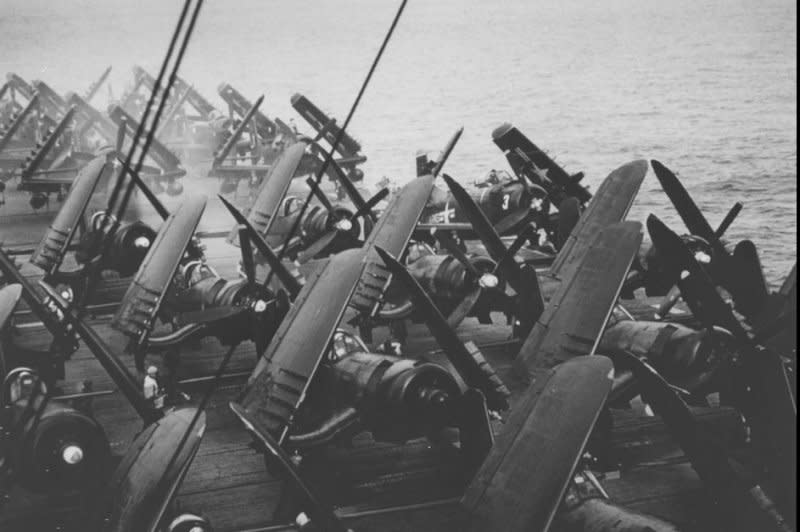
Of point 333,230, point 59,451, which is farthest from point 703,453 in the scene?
point 333,230

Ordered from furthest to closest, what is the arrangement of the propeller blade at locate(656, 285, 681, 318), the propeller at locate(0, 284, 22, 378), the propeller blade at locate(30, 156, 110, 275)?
1. the propeller blade at locate(30, 156, 110, 275)
2. the propeller blade at locate(656, 285, 681, 318)
3. the propeller at locate(0, 284, 22, 378)

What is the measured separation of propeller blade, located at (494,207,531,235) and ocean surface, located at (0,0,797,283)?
4.96 metres

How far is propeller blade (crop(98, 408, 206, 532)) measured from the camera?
26.4 ft

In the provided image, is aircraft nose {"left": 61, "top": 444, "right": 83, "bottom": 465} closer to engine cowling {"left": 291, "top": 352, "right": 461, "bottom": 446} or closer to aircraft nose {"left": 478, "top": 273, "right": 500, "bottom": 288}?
engine cowling {"left": 291, "top": 352, "right": 461, "bottom": 446}

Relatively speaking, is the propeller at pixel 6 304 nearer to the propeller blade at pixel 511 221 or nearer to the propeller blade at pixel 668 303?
the propeller blade at pixel 668 303

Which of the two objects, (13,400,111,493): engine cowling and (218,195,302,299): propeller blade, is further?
(218,195,302,299): propeller blade

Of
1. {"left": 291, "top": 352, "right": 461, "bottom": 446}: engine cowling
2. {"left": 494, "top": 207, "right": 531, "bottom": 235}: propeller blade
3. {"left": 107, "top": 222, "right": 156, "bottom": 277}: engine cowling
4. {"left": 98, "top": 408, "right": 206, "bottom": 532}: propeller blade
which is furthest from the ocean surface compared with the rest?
{"left": 98, "top": 408, "right": 206, "bottom": 532}: propeller blade

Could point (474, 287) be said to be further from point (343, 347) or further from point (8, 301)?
point (8, 301)

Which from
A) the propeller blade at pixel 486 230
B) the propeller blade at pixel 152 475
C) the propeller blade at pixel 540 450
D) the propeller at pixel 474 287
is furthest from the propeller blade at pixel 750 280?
the propeller blade at pixel 152 475

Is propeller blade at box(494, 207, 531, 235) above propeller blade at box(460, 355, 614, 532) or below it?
below

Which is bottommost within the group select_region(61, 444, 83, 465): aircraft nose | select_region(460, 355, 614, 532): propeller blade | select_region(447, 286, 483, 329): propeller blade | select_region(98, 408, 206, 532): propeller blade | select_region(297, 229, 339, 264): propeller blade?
select_region(61, 444, 83, 465): aircraft nose

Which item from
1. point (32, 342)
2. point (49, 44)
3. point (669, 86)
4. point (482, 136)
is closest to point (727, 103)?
point (669, 86)

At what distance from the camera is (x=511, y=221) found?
71.8 feet

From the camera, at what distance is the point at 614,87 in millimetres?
78562
